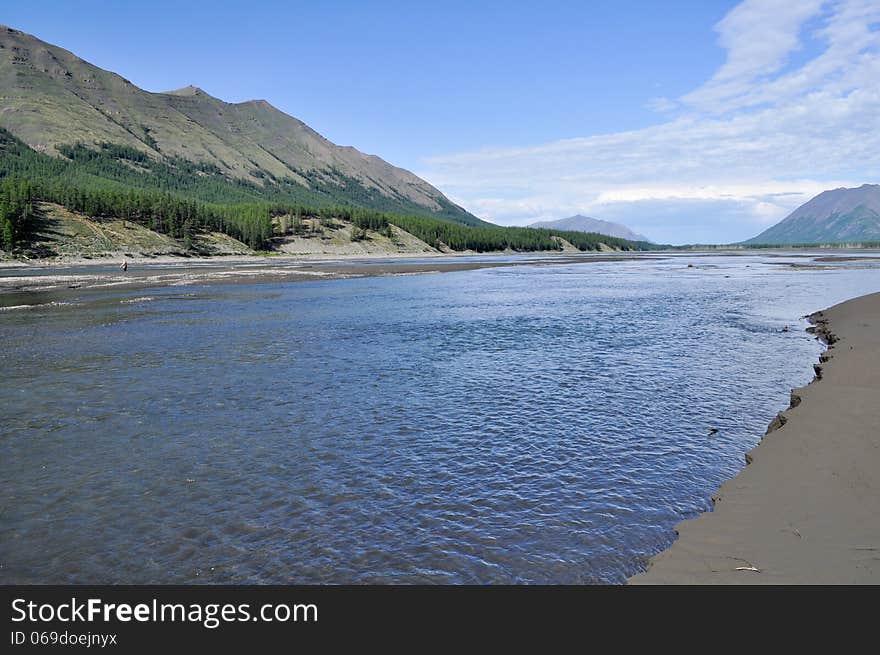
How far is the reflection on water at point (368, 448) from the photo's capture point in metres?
10.0

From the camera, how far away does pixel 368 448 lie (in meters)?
15.7

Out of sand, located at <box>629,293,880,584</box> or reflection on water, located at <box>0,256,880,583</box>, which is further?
reflection on water, located at <box>0,256,880,583</box>

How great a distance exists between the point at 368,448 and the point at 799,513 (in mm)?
10625

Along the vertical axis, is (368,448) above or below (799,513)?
below

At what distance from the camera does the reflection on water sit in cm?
1002

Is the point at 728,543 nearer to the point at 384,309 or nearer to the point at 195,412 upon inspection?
the point at 195,412

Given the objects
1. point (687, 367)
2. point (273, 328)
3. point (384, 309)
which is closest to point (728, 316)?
point (687, 367)

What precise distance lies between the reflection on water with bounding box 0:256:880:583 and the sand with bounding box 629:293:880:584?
2.50 ft

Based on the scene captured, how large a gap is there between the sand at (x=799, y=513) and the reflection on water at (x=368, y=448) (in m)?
0.76

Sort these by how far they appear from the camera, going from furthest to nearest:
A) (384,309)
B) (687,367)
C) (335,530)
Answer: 1. (384,309)
2. (687,367)
3. (335,530)

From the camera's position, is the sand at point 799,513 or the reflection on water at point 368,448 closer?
the sand at point 799,513
